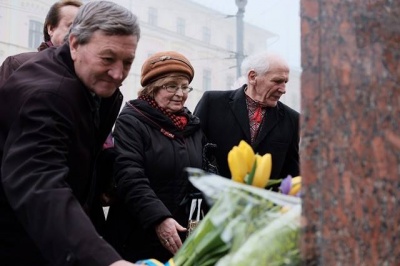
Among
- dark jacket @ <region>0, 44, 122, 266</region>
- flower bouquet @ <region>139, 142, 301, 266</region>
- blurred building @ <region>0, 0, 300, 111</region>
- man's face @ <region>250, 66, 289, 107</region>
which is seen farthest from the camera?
blurred building @ <region>0, 0, 300, 111</region>

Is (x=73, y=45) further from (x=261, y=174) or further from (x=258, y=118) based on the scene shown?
(x=258, y=118)

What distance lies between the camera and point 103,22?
1.87 meters

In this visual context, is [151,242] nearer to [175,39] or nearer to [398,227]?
[398,227]

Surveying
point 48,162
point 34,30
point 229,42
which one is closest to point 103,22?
point 48,162

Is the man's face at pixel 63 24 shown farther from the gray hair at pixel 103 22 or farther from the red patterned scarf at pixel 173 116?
the gray hair at pixel 103 22

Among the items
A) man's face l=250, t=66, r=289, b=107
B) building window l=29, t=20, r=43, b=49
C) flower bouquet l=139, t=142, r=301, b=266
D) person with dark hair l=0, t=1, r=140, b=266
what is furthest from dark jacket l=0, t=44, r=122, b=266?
building window l=29, t=20, r=43, b=49

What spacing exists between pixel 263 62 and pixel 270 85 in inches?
7.3

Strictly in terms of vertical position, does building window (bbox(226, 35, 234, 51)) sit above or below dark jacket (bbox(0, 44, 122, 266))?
above

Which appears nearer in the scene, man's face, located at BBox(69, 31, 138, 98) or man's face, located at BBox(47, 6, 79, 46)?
man's face, located at BBox(69, 31, 138, 98)

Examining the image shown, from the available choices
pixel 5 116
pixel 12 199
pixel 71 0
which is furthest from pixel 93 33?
pixel 71 0

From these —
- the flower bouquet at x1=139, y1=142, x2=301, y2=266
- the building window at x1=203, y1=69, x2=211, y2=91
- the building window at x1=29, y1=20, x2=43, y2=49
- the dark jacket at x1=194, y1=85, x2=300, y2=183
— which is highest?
the building window at x1=29, y1=20, x2=43, y2=49

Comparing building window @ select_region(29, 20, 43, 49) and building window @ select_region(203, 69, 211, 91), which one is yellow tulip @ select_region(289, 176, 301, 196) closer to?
building window @ select_region(29, 20, 43, 49)

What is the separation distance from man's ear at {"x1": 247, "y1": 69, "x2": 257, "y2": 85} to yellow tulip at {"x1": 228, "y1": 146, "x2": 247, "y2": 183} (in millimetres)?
2475

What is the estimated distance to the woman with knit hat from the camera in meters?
2.82
